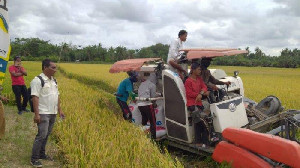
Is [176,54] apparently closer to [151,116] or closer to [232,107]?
[151,116]

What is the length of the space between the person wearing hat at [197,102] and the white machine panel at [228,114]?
0.24 metres

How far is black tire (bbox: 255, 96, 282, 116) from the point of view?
20.0ft

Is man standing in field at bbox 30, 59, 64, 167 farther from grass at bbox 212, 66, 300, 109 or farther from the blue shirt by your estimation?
grass at bbox 212, 66, 300, 109

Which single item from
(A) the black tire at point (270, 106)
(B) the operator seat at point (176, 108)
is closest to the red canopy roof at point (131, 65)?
(B) the operator seat at point (176, 108)

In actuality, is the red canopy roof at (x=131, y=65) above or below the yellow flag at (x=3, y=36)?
below

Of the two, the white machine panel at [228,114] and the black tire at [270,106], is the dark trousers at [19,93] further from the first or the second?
the black tire at [270,106]

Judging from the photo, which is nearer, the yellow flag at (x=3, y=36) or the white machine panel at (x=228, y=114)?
the white machine panel at (x=228, y=114)

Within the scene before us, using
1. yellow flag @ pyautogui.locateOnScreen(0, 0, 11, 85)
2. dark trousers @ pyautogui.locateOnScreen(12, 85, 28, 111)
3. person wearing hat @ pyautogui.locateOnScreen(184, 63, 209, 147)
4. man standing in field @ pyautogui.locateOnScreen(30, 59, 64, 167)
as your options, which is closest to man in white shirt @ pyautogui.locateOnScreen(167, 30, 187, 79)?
person wearing hat @ pyautogui.locateOnScreen(184, 63, 209, 147)

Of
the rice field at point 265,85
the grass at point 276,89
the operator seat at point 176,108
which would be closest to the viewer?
the operator seat at point 176,108

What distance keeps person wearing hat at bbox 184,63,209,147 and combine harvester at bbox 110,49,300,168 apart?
0.38ft

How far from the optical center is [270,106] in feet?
20.2

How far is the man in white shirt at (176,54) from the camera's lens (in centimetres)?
611

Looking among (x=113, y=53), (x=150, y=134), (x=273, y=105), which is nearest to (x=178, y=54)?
(x=150, y=134)

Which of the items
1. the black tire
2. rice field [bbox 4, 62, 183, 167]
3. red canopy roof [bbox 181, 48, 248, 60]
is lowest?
rice field [bbox 4, 62, 183, 167]
